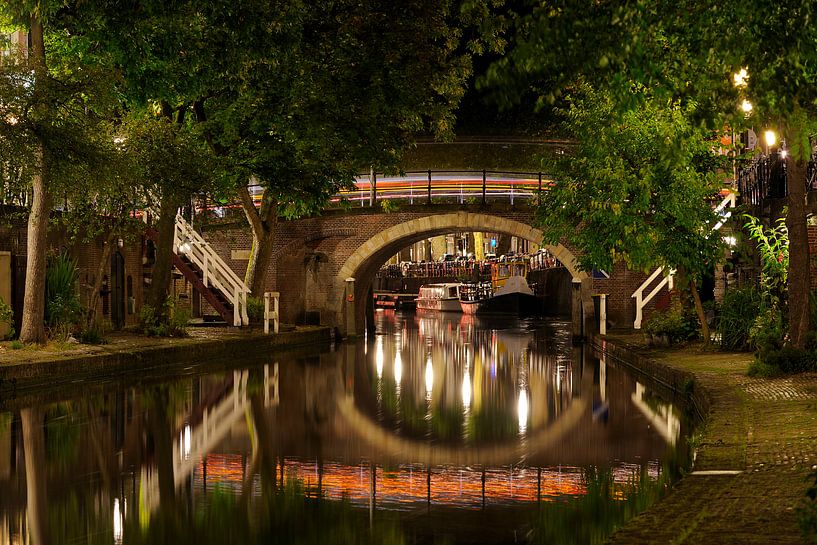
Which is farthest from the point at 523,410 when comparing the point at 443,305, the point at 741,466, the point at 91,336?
the point at 443,305

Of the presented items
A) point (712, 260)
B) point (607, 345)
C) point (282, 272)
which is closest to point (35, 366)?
point (712, 260)

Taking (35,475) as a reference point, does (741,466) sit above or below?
above

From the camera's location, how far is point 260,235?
29922 millimetres

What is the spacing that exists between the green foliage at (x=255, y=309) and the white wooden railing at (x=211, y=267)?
187 millimetres

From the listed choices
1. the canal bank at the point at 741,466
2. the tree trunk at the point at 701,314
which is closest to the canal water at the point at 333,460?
the canal bank at the point at 741,466

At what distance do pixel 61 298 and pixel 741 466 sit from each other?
52.7 feet

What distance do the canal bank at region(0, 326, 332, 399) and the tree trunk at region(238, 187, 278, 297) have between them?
197 centimetres

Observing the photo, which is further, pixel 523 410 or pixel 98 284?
pixel 98 284

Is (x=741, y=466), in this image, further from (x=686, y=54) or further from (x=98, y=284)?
(x=98, y=284)

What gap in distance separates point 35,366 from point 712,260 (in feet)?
39.0

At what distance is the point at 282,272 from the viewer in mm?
35438

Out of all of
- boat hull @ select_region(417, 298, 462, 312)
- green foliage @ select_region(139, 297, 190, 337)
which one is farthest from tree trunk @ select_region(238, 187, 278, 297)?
boat hull @ select_region(417, 298, 462, 312)

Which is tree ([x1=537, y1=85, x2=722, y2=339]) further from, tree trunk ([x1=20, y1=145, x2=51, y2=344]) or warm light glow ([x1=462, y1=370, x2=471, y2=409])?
tree trunk ([x1=20, y1=145, x2=51, y2=344])

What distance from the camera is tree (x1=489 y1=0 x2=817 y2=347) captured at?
22.7ft
